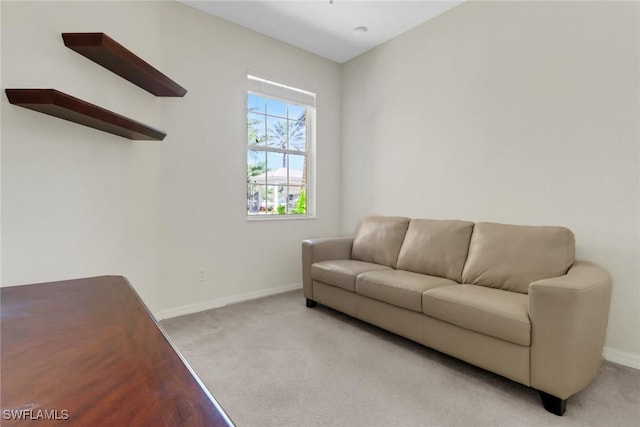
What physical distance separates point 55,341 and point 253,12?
10.2ft

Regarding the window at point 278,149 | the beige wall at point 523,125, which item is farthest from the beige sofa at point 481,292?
the window at point 278,149

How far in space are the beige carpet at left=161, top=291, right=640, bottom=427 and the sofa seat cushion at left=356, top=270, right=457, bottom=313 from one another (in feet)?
1.06

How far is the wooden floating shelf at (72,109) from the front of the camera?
59.8 inches

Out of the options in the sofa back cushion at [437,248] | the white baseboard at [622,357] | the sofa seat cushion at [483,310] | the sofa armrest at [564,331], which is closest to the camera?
the sofa armrest at [564,331]

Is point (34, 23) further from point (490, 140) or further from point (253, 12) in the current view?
point (490, 140)

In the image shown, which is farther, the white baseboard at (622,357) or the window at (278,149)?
the window at (278,149)

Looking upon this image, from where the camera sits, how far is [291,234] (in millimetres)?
3633

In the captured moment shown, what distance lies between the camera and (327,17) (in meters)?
3.00

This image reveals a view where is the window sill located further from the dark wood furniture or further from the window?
the dark wood furniture

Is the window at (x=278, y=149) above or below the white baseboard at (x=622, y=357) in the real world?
above

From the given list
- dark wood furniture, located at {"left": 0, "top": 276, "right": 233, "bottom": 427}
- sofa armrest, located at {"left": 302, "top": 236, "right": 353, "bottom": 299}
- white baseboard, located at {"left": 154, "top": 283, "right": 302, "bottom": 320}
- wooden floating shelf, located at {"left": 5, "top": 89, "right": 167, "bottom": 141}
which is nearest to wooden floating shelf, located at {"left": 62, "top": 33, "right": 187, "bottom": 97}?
wooden floating shelf, located at {"left": 5, "top": 89, "right": 167, "bottom": 141}

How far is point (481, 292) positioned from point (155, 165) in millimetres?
2602

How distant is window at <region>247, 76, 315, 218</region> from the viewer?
340cm

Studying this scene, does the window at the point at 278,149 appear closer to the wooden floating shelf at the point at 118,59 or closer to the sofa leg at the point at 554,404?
the wooden floating shelf at the point at 118,59
